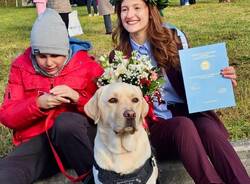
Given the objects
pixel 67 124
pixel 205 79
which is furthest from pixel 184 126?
pixel 67 124

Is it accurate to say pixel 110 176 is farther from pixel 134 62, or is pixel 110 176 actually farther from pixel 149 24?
pixel 149 24

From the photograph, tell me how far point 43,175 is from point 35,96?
60 cm

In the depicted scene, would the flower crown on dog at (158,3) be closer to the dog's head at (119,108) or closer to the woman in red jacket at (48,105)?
the woman in red jacket at (48,105)

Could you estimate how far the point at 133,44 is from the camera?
405 centimetres

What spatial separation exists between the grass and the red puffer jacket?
78 centimetres

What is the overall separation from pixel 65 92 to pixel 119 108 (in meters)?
0.61

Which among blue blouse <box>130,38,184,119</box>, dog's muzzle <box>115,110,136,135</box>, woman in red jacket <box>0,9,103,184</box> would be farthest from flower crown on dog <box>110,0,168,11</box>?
dog's muzzle <box>115,110,136,135</box>

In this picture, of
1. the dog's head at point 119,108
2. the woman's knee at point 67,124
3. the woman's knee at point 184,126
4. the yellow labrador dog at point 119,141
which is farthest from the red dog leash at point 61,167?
the woman's knee at point 184,126

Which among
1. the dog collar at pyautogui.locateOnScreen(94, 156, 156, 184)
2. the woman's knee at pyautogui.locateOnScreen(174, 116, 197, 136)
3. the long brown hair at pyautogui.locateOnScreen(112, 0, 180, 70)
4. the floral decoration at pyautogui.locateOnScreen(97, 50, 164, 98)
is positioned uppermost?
the long brown hair at pyautogui.locateOnScreen(112, 0, 180, 70)

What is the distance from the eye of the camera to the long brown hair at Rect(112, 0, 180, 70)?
3916 mm

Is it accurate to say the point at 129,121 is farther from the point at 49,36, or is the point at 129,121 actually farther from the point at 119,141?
the point at 49,36

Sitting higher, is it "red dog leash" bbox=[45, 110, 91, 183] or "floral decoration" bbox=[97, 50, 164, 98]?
"floral decoration" bbox=[97, 50, 164, 98]

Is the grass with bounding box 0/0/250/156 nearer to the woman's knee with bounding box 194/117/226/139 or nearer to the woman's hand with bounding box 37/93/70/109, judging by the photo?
the woman's knee with bounding box 194/117/226/139

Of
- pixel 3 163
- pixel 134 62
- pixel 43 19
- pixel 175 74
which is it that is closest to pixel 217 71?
pixel 175 74
